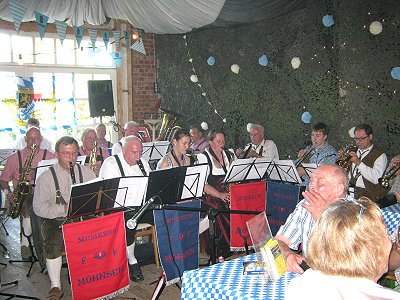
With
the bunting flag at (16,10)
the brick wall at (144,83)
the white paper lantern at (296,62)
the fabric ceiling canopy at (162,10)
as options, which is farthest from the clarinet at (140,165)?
the brick wall at (144,83)

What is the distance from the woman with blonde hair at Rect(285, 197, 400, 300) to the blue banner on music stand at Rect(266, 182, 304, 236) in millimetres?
4184

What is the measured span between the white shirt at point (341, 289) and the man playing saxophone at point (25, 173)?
4399 mm

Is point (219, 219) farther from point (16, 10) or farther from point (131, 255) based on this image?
point (16, 10)

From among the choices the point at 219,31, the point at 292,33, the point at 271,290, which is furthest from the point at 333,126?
the point at 271,290

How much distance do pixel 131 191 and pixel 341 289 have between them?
9.89 ft

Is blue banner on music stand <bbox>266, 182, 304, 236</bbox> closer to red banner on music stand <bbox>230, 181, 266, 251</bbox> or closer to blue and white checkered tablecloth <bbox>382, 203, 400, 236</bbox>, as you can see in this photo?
red banner on music stand <bbox>230, 181, 266, 251</bbox>

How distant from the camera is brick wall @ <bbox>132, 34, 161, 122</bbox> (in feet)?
34.8

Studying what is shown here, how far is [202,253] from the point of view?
5980mm

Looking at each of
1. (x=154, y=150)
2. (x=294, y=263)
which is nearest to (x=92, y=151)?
(x=154, y=150)

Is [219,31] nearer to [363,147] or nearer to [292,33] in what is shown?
[292,33]

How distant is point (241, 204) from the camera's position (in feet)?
18.8

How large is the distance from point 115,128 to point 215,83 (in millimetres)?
2647

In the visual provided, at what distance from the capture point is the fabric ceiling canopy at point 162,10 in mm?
5730

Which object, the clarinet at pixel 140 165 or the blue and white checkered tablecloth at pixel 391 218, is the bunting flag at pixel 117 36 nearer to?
the clarinet at pixel 140 165
